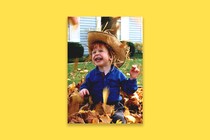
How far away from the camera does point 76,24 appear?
11.9 feet

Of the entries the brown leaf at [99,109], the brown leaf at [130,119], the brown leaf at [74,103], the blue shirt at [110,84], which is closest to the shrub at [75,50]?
the blue shirt at [110,84]

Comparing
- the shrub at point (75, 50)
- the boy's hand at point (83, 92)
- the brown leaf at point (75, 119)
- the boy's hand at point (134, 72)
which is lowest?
the brown leaf at point (75, 119)

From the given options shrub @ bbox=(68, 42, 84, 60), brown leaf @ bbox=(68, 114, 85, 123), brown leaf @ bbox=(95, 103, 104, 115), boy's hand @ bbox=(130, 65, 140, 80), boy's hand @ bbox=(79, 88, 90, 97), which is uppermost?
shrub @ bbox=(68, 42, 84, 60)

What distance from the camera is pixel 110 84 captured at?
362 centimetres

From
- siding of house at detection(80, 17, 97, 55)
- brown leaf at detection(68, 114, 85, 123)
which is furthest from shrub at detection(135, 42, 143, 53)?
brown leaf at detection(68, 114, 85, 123)

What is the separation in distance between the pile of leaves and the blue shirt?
3 centimetres

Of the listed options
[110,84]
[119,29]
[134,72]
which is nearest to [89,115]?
[110,84]

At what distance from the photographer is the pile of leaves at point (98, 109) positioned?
3613mm

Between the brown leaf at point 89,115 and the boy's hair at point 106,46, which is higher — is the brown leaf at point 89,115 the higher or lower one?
the lower one

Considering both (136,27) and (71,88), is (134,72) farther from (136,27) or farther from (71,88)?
(71,88)

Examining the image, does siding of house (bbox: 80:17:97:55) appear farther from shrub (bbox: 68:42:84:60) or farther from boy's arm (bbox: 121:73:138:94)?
boy's arm (bbox: 121:73:138:94)

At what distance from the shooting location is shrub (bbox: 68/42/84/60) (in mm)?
3607

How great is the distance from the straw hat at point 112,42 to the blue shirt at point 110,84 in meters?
0.08

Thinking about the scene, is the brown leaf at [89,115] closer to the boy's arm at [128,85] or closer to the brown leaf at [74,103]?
the brown leaf at [74,103]
